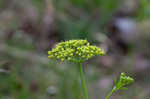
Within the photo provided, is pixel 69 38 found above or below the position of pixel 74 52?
above

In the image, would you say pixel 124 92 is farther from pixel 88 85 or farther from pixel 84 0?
pixel 84 0

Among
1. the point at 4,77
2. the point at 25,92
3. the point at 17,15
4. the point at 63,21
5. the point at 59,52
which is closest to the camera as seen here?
the point at 59,52

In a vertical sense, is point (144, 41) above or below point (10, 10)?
below

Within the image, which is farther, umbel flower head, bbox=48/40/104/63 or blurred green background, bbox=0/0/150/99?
blurred green background, bbox=0/0/150/99

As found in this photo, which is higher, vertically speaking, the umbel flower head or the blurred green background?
the blurred green background

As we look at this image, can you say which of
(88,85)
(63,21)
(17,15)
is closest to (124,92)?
(88,85)

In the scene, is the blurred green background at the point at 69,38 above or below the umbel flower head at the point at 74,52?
above

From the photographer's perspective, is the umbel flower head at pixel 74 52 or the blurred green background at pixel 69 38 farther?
the blurred green background at pixel 69 38

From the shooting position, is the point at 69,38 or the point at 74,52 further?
the point at 69,38
